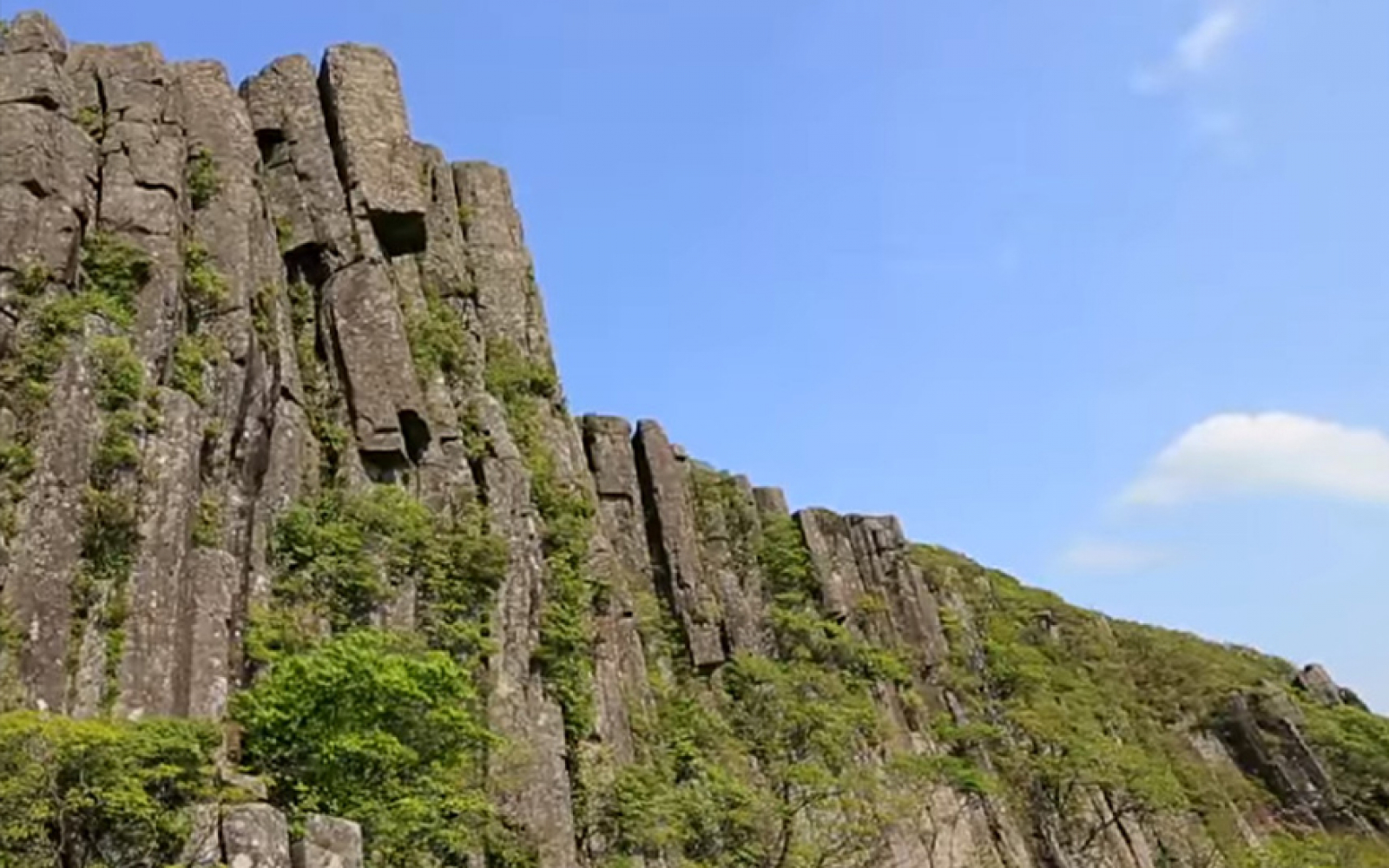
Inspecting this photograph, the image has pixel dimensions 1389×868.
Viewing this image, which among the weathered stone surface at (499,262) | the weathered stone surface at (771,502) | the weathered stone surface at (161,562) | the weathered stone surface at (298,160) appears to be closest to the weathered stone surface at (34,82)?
the weathered stone surface at (298,160)

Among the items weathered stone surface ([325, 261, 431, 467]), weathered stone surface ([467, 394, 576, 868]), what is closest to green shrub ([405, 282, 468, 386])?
weathered stone surface ([325, 261, 431, 467])

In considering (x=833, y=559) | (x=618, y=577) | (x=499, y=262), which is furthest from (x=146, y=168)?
(x=833, y=559)

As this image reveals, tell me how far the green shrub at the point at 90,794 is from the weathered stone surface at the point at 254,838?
725 millimetres

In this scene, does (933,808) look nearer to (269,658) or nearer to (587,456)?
(587,456)

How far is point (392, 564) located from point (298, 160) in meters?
14.0

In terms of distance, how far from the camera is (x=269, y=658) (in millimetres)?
23500

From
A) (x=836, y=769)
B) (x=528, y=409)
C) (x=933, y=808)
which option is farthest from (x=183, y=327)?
(x=933, y=808)

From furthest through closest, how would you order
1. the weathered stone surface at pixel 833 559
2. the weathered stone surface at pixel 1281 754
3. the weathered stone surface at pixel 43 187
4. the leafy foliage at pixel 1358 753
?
the leafy foliage at pixel 1358 753 < the weathered stone surface at pixel 1281 754 < the weathered stone surface at pixel 833 559 < the weathered stone surface at pixel 43 187

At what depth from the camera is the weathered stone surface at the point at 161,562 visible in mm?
20984

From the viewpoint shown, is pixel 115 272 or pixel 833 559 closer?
pixel 115 272

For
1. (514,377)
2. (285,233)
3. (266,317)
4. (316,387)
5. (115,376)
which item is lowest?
(115,376)

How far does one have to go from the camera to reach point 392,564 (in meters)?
28.2

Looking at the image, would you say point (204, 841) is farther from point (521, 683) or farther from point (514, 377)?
point (514, 377)

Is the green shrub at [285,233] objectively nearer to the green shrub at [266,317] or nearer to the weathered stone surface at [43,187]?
the green shrub at [266,317]
